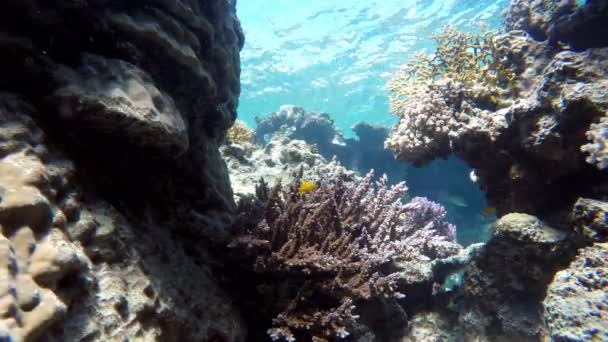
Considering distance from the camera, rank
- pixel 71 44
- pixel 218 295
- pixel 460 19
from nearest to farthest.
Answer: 1. pixel 71 44
2. pixel 218 295
3. pixel 460 19

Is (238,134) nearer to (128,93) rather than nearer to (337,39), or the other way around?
(128,93)

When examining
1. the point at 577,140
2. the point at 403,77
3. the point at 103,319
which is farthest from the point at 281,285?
the point at 403,77

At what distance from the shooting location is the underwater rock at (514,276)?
3562 millimetres

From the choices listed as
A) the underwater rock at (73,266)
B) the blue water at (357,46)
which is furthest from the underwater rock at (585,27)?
the blue water at (357,46)

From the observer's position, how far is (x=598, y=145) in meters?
3.11

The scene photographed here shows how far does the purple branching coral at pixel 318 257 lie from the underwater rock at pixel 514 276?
777mm

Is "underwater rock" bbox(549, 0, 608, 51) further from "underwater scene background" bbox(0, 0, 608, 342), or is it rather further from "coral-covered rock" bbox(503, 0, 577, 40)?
"coral-covered rock" bbox(503, 0, 577, 40)

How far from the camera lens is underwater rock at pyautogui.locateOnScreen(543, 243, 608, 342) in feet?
8.40

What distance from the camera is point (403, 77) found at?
856 cm

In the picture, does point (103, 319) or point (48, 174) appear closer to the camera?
point (103, 319)

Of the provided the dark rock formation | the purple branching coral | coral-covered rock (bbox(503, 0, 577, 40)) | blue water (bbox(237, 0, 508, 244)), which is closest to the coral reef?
coral-covered rock (bbox(503, 0, 577, 40))

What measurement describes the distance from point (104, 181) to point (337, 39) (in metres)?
23.7

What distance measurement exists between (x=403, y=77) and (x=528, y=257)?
5.79 meters

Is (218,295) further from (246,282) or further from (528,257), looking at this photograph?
(528,257)
